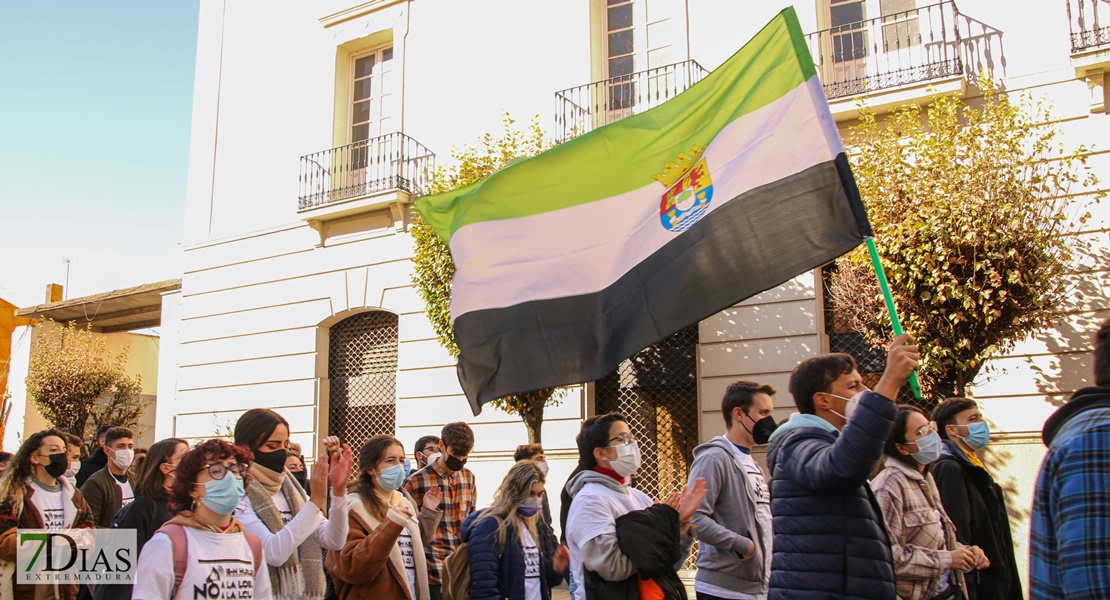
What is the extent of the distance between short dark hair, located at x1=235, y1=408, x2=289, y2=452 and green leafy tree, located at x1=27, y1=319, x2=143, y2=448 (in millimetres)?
17641

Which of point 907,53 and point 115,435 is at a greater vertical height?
point 907,53

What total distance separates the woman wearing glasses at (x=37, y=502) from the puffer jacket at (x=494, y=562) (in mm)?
3106

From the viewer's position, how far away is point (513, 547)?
5.75 metres

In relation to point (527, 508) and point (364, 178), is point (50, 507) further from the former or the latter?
point (364, 178)

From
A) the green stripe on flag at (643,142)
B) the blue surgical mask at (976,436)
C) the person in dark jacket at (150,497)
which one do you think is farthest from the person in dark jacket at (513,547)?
the blue surgical mask at (976,436)

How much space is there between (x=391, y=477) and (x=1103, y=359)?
3.92 meters

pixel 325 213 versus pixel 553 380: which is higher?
pixel 325 213

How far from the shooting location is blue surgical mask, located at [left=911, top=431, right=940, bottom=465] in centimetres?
507

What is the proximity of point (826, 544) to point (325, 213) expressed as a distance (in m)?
13.8

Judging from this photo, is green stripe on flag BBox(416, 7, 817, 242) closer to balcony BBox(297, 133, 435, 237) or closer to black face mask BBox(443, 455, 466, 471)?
black face mask BBox(443, 455, 466, 471)

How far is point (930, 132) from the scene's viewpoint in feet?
38.3

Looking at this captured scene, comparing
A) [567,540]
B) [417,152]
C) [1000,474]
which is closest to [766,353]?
[1000,474]

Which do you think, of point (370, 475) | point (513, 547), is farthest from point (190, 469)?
point (513, 547)

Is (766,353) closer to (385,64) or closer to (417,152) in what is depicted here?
(417,152)
